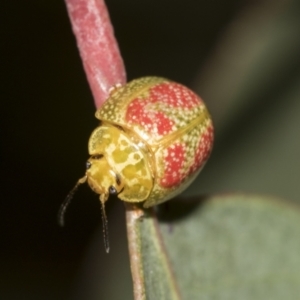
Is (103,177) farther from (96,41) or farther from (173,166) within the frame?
(96,41)

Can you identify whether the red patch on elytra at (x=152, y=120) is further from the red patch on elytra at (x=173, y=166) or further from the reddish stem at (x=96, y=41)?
the reddish stem at (x=96, y=41)

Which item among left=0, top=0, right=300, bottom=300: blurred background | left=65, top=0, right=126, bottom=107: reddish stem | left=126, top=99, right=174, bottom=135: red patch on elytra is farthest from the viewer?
left=0, top=0, right=300, bottom=300: blurred background

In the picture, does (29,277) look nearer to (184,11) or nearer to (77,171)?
(77,171)

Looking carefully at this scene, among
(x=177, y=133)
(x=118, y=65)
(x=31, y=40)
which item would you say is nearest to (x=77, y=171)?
(x=31, y=40)

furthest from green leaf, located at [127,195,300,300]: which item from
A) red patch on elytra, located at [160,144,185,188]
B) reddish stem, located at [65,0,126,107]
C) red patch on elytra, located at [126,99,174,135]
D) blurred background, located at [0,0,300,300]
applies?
blurred background, located at [0,0,300,300]

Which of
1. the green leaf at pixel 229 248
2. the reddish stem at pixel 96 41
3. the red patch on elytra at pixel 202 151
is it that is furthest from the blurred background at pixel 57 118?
the reddish stem at pixel 96 41

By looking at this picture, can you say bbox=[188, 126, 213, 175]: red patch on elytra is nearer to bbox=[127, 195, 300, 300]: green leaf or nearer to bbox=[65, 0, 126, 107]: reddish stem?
bbox=[127, 195, 300, 300]: green leaf
